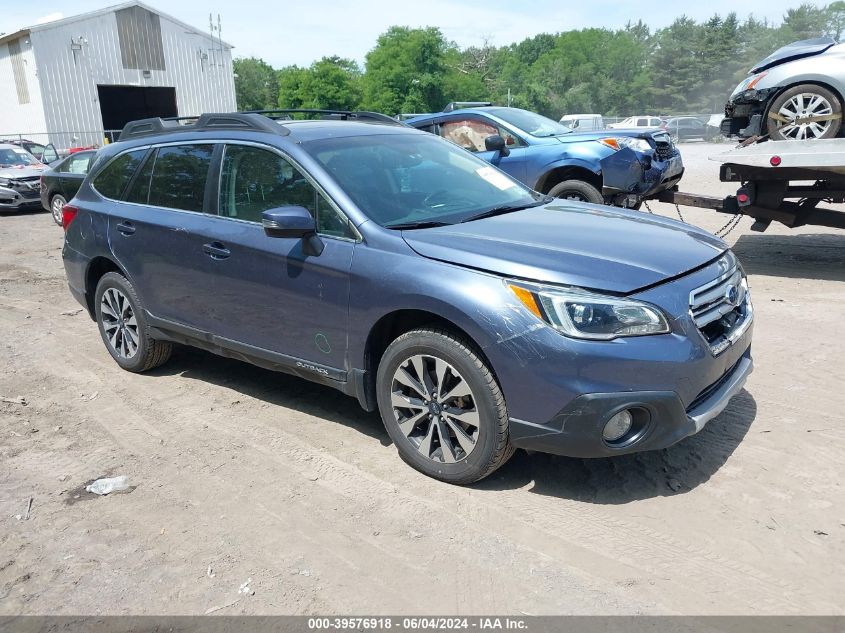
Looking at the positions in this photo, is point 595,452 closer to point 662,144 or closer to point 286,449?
point 286,449

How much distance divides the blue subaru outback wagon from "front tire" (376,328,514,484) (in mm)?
10

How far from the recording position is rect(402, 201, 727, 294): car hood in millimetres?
3342

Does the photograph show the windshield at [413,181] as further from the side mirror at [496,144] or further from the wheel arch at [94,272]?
the side mirror at [496,144]

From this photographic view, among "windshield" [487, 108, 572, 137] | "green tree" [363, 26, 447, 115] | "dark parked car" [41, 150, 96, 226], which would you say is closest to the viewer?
"windshield" [487, 108, 572, 137]

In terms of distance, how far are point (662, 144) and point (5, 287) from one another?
340 inches

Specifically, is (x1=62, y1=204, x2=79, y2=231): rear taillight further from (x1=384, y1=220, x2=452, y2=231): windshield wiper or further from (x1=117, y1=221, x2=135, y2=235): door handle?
(x1=384, y1=220, x2=452, y2=231): windshield wiper

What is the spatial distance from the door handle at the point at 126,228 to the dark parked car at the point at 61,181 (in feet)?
38.5

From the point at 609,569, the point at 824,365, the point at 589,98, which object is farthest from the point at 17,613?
the point at 589,98

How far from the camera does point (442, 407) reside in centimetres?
365

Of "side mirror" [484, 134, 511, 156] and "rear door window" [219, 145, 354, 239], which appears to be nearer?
"rear door window" [219, 145, 354, 239]

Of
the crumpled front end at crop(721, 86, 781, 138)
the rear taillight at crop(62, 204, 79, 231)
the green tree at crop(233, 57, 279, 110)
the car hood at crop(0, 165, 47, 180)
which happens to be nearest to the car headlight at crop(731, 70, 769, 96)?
the crumpled front end at crop(721, 86, 781, 138)

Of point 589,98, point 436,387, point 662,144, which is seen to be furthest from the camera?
point 589,98

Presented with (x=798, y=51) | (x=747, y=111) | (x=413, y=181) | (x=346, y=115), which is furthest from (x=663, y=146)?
(x=413, y=181)

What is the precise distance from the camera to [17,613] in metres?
2.95
